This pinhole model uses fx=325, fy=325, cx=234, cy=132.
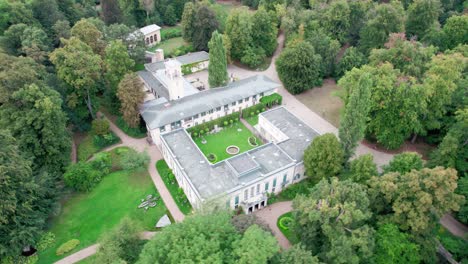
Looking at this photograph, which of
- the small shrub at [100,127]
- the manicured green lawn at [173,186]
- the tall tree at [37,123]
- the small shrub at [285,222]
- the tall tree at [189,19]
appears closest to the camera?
the small shrub at [285,222]

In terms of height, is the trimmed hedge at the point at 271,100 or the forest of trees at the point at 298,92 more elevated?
the forest of trees at the point at 298,92

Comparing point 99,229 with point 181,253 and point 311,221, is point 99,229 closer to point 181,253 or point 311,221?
point 181,253

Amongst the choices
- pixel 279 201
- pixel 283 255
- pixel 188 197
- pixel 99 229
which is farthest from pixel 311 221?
pixel 99 229

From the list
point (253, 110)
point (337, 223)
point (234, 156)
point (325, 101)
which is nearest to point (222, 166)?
Result: point (234, 156)

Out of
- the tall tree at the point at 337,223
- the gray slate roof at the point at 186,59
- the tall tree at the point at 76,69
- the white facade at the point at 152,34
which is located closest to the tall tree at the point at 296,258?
the tall tree at the point at 337,223

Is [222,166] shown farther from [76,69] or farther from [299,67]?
[299,67]

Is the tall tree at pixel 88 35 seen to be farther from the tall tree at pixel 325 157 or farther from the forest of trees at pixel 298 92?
the tall tree at pixel 325 157
